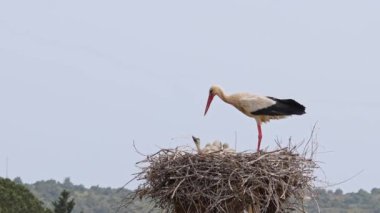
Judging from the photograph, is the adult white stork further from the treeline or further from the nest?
the treeline

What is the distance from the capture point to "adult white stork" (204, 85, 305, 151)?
13.1 meters

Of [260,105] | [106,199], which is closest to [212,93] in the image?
[260,105]

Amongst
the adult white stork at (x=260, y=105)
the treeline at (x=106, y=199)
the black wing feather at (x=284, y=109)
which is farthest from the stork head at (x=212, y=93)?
the treeline at (x=106, y=199)

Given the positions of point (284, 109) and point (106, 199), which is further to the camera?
point (106, 199)

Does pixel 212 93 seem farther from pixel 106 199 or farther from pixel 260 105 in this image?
pixel 106 199

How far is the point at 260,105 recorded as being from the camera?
1309cm

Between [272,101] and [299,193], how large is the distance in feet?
4.49

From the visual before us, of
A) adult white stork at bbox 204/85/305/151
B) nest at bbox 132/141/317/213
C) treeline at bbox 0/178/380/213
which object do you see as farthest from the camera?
treeline at bbox 0/178/380/213

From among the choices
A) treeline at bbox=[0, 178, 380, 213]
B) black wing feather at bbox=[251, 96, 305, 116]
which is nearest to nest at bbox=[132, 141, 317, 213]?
black wing feather at bbox=[251, 96, 305, 116]

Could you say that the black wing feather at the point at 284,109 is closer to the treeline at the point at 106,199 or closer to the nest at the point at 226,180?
the nest at the point at 226,180

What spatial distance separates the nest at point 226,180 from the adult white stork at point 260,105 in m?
0.86

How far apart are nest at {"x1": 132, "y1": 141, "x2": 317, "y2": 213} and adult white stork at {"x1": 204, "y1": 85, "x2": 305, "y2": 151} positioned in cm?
86

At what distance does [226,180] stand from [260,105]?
160 cm

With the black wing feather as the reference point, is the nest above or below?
below
